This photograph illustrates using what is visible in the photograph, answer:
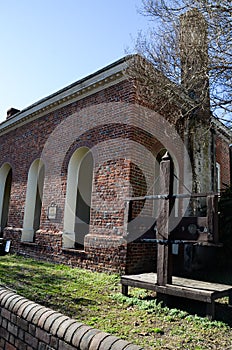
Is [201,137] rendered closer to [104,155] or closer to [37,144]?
[104,155]

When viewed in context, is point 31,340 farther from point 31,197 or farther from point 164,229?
point 31,197

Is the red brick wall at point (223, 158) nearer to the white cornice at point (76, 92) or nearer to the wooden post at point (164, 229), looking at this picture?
the white cornice at point (76, 92)

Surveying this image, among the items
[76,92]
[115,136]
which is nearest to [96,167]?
[115,136]

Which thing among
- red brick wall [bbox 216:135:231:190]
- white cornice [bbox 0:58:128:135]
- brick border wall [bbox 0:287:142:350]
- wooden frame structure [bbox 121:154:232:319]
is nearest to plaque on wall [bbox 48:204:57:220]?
white cornice [bbox 0:58:128:135]

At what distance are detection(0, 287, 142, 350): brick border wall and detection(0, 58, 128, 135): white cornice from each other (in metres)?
5.81

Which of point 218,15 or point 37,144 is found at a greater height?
point 218,15

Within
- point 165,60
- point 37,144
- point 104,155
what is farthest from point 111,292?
point 37,144

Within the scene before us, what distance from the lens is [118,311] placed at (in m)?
4.26

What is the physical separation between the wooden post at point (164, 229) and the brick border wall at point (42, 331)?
1.79m

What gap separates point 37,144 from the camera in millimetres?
10344

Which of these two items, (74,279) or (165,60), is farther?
(165,60)

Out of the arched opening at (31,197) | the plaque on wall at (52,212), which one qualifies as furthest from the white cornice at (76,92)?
the plaque on wall at (52,212)

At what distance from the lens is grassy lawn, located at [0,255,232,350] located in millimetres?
3336

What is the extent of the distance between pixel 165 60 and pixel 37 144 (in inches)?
215
